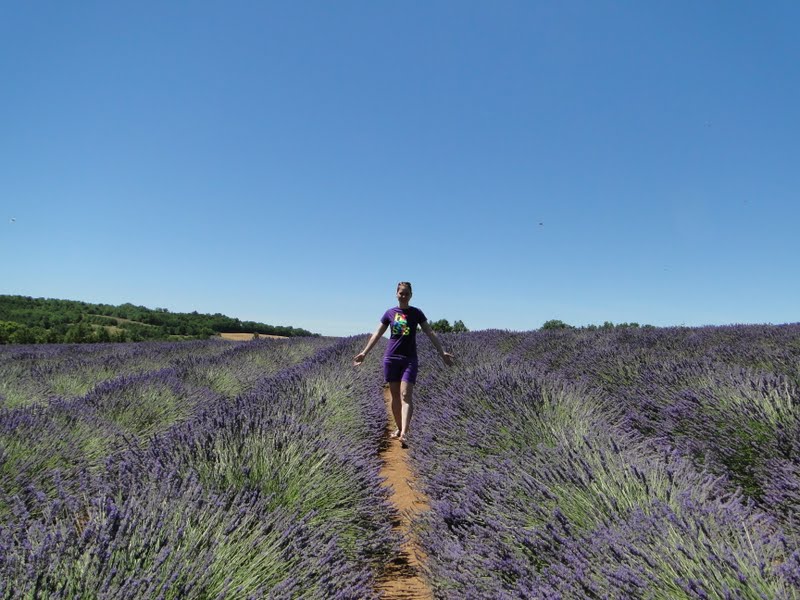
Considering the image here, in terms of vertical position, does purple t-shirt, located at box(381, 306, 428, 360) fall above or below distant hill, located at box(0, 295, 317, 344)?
below

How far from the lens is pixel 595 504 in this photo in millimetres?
1876

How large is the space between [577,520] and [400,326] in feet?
10.4

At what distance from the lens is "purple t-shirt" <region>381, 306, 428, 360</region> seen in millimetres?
4918

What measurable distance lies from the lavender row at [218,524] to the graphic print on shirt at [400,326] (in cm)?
176

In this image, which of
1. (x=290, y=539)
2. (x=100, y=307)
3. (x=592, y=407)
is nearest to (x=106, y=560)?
(x=290, y=539)

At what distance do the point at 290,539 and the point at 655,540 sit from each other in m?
1.20

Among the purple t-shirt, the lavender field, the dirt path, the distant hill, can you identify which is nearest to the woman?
the purple t-shirt

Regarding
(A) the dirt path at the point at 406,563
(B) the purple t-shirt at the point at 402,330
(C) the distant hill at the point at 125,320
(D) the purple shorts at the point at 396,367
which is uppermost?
(C) the distant hill at the point at 125,320

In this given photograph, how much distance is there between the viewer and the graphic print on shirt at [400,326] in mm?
4914

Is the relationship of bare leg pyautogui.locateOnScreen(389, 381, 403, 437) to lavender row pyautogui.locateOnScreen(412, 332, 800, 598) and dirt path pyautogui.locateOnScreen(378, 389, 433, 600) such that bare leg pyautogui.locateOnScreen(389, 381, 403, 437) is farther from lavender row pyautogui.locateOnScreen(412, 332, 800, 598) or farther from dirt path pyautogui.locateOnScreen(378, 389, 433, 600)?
lavender row pyautogui.locateOnScreen(412, 332, 800, 598)

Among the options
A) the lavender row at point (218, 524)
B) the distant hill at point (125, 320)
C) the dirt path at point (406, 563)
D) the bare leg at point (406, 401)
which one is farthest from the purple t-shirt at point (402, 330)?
the distant hill at point (125, 320)

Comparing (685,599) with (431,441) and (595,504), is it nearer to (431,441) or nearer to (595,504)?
(595,504)

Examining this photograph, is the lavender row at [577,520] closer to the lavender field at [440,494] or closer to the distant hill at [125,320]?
the lavender field at [440,494]

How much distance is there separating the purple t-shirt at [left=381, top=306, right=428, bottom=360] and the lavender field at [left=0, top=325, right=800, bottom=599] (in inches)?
23.3
